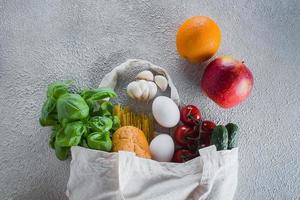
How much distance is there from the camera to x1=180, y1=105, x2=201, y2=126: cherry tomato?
0.81 meters

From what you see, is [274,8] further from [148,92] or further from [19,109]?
[19,109]

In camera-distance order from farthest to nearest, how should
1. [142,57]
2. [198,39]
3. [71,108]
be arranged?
1. [142,57]
2. [198,39]
3. [71,108]

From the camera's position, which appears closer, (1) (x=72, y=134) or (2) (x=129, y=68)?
(1) (x=72, y=134)

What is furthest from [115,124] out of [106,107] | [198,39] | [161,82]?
[198,39]

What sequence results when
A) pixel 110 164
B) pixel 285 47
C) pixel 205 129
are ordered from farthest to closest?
1. pixel 285 47
2. pixel 205 129
3. pixel 110 164

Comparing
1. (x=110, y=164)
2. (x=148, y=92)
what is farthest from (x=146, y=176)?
(x=148, y=92)

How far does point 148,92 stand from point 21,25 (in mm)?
354

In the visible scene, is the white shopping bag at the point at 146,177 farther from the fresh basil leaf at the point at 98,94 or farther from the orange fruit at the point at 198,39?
the orange fruit at the point at 198,39

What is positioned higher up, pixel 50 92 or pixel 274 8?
pixel 274 8

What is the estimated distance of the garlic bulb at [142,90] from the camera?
2.70 feet

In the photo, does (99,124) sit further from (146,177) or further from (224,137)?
(224,137)

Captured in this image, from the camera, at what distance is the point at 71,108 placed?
70 centimetres

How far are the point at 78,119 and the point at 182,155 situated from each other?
0.73 feet

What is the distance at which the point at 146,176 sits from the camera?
727 mm
